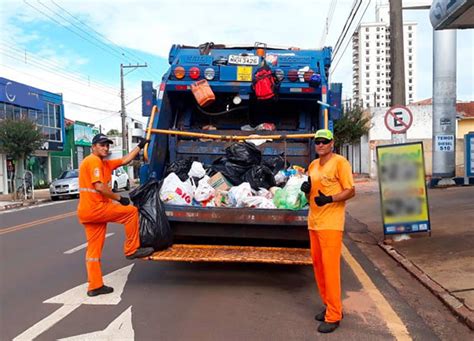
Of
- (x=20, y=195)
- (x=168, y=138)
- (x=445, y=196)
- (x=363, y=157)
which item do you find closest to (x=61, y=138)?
(x=20, y=195)

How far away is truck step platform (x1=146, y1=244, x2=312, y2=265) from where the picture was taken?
5227 mm

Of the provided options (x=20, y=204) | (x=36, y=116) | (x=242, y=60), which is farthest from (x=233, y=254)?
(x=36, y=116)

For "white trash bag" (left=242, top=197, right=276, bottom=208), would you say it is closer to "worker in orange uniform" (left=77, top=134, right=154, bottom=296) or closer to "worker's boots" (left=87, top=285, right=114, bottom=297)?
"worker in orange uniform" (left=77, top=134, right=154, bottom=296)

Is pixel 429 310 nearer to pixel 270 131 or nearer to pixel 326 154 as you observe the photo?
pixel 326 154

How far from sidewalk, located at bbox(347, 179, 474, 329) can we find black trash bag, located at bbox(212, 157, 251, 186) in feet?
8.31

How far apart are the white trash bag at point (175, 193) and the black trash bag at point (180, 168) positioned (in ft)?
1.72

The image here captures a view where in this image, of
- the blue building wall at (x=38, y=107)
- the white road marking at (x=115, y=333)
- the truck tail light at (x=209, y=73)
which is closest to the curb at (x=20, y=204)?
the blue building wall at (x=38, y=107)

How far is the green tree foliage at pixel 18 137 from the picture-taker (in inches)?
842

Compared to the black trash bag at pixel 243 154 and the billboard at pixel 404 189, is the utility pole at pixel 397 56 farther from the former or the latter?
the black trash bag at pixel 243 154

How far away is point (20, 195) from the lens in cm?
2261

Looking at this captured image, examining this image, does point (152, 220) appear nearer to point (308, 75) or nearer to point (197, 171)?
point (197, 171)

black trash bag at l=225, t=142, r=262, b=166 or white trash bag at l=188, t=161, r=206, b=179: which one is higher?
black trash bag at l=225, t=142, r=262, b=166

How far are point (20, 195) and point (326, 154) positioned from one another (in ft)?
69.0

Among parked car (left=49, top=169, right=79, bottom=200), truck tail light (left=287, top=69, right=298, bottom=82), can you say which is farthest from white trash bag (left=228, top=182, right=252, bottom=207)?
parked car (left=49, top=169, right=79, bottom=200)
